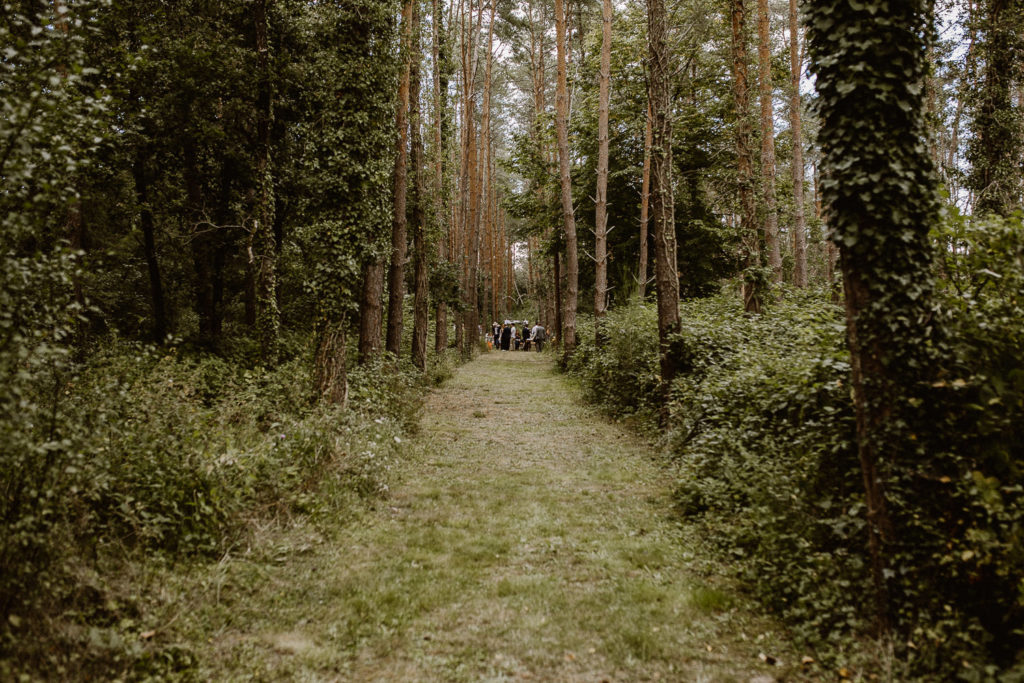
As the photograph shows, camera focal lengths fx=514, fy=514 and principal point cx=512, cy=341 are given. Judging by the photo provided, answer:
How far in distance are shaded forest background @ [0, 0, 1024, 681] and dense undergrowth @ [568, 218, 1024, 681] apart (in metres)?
0.02

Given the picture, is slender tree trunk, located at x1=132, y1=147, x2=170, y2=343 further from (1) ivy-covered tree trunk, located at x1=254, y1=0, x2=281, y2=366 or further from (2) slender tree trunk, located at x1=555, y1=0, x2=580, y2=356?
(2) slender tree trunk, located at x1=555, y1=0, x2=580, y2=356

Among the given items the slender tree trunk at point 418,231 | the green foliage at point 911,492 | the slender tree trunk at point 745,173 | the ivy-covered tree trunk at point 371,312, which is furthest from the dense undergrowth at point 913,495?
the slender tree trunk at point 418,231

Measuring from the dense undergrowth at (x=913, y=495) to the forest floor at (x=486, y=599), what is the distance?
15.3 inches

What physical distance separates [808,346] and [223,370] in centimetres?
902

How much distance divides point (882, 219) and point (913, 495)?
→ 1646 millimetres

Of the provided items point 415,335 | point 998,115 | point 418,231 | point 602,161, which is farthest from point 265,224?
point 998,115

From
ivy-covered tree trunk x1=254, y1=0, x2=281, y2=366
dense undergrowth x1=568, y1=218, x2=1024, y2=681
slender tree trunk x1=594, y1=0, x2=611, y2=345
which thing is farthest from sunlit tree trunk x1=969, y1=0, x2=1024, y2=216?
ivy-covered tree trunk x1=254, y1=0, x2=281, y2=366

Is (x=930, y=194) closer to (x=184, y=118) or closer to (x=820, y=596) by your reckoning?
(x=820, y=596)

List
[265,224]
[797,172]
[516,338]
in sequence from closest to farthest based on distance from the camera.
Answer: [265,224], [797,172], [516,338]

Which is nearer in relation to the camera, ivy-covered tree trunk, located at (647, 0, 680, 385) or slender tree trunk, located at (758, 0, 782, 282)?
ivy-covered tree trunk, located at (647, 0, 680, 385)

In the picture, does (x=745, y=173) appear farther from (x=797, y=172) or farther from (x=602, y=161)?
(x=797, y=172)

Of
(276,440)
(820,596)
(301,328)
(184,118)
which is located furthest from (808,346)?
(184,118)

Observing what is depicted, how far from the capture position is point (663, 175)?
320 inches

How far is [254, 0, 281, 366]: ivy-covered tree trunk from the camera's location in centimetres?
1015
